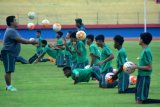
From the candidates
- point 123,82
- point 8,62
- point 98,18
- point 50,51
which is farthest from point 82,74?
point 98,18

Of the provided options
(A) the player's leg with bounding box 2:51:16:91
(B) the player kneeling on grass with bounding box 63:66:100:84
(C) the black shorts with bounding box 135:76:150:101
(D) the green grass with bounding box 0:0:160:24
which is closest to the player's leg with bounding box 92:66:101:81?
(B) the player kneeling on grass with bounding box 63:66:100:84

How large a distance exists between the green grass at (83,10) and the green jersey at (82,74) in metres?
37.5

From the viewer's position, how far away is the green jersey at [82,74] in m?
19.2

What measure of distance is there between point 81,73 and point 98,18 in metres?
39.9

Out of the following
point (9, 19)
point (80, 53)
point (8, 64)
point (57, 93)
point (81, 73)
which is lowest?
point (57, 93)

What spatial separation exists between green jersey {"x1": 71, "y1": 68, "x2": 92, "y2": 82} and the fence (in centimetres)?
3696

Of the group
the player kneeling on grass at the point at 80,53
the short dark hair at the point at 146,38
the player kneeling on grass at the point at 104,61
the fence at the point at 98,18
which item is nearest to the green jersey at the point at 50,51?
the player kneeling on grass at the point at 80,53

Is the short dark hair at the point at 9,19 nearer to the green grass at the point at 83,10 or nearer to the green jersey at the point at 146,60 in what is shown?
the green jersey at the point at 146,60

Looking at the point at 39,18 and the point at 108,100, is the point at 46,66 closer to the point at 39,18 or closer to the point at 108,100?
the point at 108,100

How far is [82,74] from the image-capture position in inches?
762

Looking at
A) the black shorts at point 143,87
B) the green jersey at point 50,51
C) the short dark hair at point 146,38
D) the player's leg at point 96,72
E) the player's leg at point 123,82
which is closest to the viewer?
the black shorts at point 143,87

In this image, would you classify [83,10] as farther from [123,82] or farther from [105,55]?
[123,82]

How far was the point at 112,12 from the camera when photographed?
61.9 m

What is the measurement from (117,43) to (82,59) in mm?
4882
